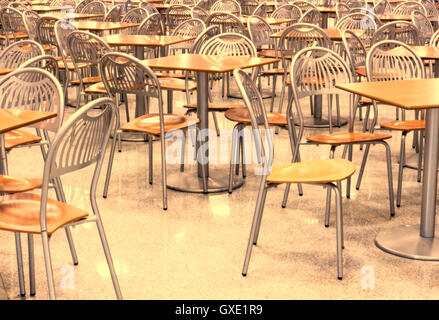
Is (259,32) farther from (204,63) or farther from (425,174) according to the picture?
(425,174)

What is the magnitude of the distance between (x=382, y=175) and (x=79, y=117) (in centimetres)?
312

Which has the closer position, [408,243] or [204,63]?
[408,243]

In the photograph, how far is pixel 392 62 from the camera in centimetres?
471

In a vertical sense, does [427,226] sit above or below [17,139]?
below

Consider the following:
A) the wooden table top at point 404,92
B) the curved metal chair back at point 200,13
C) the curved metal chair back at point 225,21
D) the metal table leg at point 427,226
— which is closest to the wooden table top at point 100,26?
the curved metal chair back at point 225,21

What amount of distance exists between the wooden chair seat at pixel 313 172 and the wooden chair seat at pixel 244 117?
91 centimetres

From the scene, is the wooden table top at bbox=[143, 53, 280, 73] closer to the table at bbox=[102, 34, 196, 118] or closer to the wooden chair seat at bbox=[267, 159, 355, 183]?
the table at bbox=[102, 34, 196, 118]

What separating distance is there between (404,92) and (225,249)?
3.94 feet

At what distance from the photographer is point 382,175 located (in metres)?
5.12

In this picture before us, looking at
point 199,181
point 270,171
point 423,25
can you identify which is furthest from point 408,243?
point 423,25

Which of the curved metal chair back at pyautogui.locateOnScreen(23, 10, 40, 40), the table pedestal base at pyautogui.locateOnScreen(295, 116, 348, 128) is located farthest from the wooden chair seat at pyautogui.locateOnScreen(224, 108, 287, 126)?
the curved metal chair back at pyautogui.locateOnScreen(23, 10, 40, 40)

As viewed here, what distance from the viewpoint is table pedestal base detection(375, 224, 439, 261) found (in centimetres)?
363

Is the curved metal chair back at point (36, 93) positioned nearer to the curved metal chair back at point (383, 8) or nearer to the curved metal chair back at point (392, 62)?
the curved metal chair back at point (392, 62)

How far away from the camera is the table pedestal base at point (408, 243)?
3.63 meters
